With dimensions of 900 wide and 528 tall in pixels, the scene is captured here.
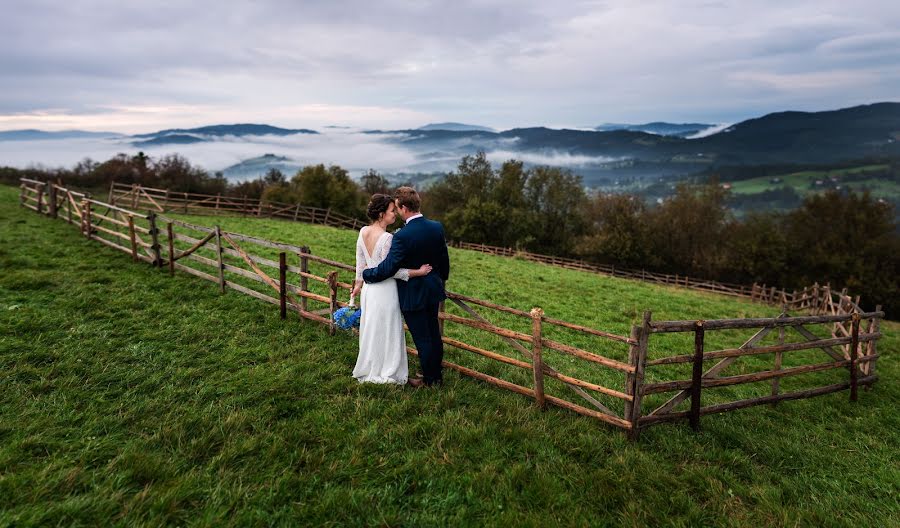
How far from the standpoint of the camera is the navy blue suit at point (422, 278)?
518 cm

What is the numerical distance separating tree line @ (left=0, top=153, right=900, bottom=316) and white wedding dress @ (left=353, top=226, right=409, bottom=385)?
37.8m

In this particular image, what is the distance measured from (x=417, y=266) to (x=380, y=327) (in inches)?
36.5

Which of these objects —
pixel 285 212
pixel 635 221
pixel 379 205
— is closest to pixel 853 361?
pixel 379 205

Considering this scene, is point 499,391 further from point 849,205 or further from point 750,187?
point 750,187

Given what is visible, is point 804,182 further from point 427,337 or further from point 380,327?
point 380,327

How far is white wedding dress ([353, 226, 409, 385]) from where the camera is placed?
550 centimetres

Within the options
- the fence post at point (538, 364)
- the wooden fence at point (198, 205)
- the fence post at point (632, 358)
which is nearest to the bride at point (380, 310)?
the fence post at point (538, 364)

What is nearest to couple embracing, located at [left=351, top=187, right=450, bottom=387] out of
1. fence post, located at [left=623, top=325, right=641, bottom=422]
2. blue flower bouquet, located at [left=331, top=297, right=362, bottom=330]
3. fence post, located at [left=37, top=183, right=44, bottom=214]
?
blue flower bouquet, located at [left=331, top=297, right=362, bottom=330]

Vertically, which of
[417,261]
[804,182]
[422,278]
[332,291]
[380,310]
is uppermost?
[804,182]

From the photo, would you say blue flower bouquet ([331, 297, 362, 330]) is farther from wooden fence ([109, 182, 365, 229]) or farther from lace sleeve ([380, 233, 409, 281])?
wooden fence ([109, 182, 365, 229])

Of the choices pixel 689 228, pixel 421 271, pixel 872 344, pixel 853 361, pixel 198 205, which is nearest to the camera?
pixel 421 271

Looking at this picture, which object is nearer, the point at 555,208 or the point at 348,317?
the point at 348,317

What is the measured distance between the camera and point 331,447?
4422mm

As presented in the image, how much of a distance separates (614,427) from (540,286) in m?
11.9
